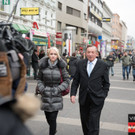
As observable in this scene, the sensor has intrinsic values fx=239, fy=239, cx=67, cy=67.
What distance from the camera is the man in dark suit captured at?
4090 millimetres

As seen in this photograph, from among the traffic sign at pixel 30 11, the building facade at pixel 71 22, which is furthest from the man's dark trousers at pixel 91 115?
the building facade at pixel 71 22

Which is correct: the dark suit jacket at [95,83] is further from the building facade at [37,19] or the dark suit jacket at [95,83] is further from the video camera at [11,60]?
the building facade at [37,19]

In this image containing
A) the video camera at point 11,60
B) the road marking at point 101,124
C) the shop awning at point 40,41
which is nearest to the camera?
the video camera at point 11,60

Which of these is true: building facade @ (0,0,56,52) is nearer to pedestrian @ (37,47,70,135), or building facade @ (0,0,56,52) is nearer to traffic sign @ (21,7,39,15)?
traffic sign @ (21,7,39,15)

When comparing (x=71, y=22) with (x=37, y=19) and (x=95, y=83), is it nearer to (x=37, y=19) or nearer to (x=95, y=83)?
(x=37, y=19)

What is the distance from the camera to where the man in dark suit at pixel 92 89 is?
4.09 metres

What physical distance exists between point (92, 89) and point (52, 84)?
78 cm

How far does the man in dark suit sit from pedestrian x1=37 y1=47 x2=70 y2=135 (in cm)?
42

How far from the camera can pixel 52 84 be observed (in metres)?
4.41

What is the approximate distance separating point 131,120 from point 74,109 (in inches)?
110

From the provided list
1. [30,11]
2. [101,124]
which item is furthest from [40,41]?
[101,124]

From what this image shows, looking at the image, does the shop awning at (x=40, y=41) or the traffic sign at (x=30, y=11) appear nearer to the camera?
the traffic sign at (x=30, y=11)

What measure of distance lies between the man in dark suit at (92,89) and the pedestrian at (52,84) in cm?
42

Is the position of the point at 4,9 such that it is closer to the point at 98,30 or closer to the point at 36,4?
the point at 36,4
